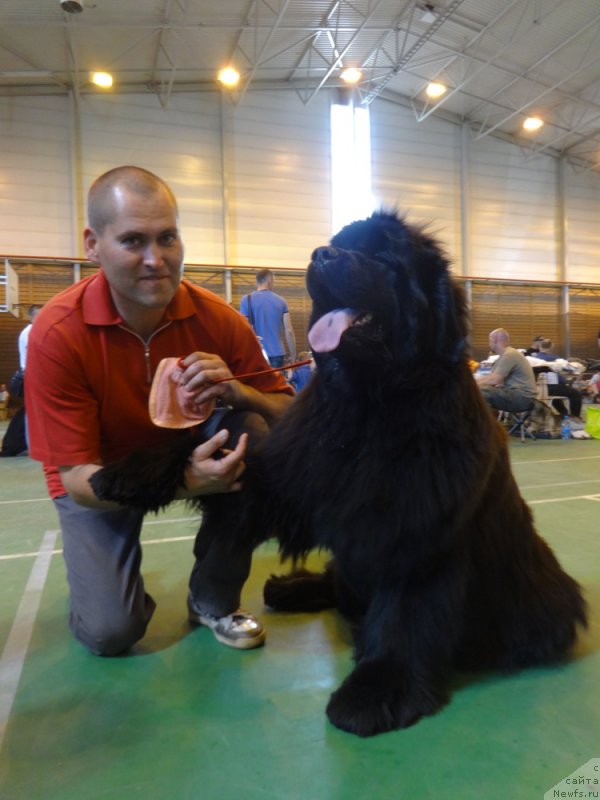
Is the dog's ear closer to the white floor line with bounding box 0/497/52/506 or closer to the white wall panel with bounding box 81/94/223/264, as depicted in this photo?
the white floor line with bounding box 0/497/52/506

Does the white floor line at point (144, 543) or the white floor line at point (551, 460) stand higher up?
the white floor line at point (551, 460)

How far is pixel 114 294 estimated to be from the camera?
1.81 meters

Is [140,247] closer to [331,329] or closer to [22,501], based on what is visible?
[331,329]

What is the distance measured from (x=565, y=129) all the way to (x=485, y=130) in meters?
2.00

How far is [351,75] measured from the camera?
41.0 feet

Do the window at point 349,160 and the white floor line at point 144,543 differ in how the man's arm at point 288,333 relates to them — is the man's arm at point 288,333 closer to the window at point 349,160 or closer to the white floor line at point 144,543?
the white floor line at point 144,543

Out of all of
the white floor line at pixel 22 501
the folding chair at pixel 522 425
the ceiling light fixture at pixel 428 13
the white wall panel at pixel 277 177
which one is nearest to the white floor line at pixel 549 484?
the folding chair at pixel 522 425

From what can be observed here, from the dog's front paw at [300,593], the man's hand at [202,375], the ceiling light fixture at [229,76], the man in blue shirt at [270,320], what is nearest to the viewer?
the man's hand at [202,375]

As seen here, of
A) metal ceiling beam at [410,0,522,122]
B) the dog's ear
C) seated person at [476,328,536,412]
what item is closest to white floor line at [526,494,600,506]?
seated person at [476,328,536,412]

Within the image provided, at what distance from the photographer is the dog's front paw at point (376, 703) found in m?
1.32

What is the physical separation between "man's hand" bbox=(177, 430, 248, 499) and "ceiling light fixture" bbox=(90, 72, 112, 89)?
12.2 m

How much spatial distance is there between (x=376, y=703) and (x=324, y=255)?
1.10m

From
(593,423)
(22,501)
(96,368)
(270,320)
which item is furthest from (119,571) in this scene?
(593,423)

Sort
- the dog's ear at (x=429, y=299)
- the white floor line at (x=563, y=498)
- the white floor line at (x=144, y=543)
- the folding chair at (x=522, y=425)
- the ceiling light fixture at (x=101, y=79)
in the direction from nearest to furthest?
the dog's ear at (x=429, y=299) → the white floor line at (x=144, y=543) → the white floor line at (x=563, y=498) → the folding chair at (x=522, y=425) → the ceiling light fixture at (x=101, y=79)
